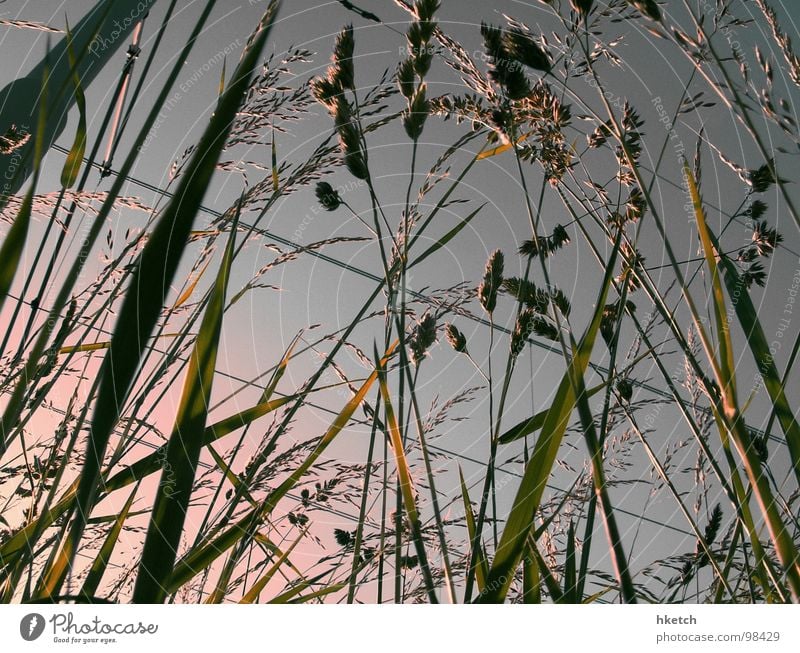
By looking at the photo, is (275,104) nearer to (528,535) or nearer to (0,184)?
(0,184)

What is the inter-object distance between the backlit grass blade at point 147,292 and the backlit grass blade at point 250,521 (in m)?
0.12

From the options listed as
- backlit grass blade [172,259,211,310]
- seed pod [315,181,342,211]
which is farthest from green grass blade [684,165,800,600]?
backlit grass blade [172,259,211,310]

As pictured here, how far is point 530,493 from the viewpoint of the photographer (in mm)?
398

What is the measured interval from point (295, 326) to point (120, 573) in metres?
0.25

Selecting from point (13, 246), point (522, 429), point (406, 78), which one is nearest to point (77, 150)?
point (13, 246)

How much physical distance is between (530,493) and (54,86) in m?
0.55

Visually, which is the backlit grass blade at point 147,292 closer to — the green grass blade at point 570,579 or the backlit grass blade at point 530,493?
the backlit grass blade at point 530,493

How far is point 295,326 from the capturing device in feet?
1.96

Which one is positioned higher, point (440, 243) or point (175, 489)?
point (440, 243)

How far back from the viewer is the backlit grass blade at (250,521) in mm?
442

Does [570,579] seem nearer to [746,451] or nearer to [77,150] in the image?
[746,451]

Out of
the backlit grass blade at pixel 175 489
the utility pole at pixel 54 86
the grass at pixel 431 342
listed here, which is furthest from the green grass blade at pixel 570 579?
the utility pole at pixel 54 86

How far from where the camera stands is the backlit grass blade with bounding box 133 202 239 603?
13.3 inches
